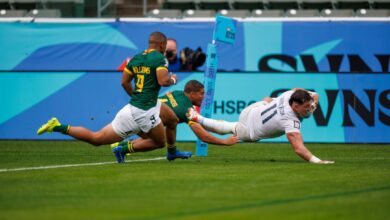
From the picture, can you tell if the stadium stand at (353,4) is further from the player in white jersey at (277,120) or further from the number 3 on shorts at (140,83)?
the number 3 on shorts at (140,83)

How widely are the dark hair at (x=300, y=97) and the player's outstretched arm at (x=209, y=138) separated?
1.36m

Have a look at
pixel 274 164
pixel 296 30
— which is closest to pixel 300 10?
pixel 296 30

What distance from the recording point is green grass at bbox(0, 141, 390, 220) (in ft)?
27.6

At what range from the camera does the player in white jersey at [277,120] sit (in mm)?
14117

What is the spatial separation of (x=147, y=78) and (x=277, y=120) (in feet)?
7.12

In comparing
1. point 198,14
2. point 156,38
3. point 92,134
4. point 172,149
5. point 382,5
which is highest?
point 156,38

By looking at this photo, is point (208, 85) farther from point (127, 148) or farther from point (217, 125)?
point (127, 148)

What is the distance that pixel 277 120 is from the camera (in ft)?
47.4

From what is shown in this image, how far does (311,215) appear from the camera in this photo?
322 inches

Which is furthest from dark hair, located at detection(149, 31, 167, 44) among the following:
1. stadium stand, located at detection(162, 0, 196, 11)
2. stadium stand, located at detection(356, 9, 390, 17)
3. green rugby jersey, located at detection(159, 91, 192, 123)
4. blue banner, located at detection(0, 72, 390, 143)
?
stadium stand, located at detection(162, 0, 196, 11)

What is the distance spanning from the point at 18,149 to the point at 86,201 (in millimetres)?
8952

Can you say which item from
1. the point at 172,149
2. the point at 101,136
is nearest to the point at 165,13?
the point at 172,149

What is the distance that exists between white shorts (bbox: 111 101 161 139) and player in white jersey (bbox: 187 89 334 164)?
1.87 metres

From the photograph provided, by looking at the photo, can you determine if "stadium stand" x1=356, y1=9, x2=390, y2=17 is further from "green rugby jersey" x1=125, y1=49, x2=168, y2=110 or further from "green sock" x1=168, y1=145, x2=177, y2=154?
"green rugby jersey" x1=125, y1=49, x2=168, y2=110
